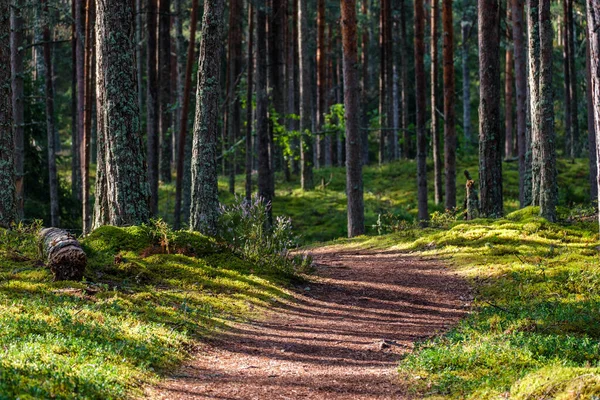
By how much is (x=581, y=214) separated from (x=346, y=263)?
5744mm

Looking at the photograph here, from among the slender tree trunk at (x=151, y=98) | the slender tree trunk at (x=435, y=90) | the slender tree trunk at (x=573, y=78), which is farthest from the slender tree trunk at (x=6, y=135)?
the slender tree trunk at (x=573, y=78)

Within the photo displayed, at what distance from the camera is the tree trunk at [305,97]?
2836 centimetres

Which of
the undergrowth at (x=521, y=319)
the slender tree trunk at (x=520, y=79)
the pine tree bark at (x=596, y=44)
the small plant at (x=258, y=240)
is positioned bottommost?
the undergrowth at (x=521, y=319)

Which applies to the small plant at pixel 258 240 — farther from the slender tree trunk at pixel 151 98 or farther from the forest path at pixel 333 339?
the slender tree trunk at pixel 151 98

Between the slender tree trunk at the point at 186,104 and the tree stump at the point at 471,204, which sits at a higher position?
the slender tree trunk at the point at 186,104

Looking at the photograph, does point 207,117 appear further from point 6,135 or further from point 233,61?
point 233,61

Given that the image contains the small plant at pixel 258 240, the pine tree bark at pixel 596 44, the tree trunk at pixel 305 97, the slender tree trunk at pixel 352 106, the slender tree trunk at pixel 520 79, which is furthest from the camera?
the tree trunk at pixel 305 97

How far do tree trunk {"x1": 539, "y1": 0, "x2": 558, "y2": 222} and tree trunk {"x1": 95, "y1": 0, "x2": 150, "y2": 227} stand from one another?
7758mm

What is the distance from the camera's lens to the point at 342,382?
256 inches

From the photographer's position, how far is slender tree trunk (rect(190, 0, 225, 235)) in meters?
13.8

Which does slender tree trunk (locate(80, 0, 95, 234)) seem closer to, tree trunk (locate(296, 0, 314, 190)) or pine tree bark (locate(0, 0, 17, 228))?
pine tree bark (locate(0, 0, 17, 228))

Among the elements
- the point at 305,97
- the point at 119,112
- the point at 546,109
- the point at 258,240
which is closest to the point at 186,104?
the point at 305,97

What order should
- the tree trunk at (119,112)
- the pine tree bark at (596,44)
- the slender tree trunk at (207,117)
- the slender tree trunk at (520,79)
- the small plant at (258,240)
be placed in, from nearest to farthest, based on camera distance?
the pine tree bark at (596,44)
the tree trunk at (119,112)
the small plant at (258,240)
the slender tree trunk at (207,117)
the slender tree trunk at (520,79)

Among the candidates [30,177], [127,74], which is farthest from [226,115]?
[127,74]
